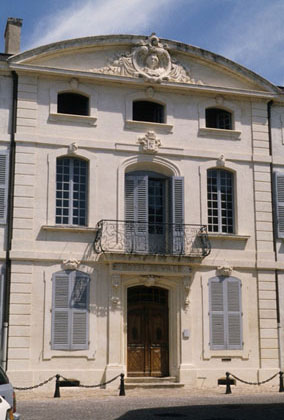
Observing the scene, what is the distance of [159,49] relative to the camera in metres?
23.2

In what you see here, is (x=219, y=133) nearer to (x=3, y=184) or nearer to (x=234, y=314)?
(x=234, y=314)

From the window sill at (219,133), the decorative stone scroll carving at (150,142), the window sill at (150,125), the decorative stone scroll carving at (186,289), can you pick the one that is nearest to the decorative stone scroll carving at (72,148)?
the window sill at (150,125)

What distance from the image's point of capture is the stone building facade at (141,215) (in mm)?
20922

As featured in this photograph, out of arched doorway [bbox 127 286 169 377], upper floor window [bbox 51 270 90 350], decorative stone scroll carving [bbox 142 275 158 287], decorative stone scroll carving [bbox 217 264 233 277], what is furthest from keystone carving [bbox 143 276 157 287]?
decorative stone scroll carving [bbox 217 264 233 277]

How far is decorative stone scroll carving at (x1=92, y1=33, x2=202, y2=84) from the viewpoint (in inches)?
899

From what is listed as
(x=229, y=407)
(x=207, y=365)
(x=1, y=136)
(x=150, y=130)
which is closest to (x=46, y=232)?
(x=1, y=136)

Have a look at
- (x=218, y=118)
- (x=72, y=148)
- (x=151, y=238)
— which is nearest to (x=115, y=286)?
(x=151, y=238)

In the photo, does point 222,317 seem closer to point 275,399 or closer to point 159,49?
point 275,399

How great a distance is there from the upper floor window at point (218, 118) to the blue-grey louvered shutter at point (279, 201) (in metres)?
2.40

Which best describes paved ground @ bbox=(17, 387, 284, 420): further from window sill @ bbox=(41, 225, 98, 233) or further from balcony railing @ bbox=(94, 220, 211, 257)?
window sill @ bbox=(41, 225, 98, 233)

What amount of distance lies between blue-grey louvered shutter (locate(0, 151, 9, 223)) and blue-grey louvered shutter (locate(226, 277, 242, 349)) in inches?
290

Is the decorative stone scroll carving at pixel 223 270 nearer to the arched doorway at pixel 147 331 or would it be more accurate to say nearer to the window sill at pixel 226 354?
the arched doorway at pixel 147 331

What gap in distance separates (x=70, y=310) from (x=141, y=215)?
3810 millimetres

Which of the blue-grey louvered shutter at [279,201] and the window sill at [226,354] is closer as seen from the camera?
the window sill at [226,354]
